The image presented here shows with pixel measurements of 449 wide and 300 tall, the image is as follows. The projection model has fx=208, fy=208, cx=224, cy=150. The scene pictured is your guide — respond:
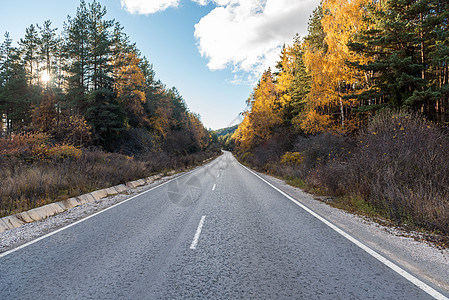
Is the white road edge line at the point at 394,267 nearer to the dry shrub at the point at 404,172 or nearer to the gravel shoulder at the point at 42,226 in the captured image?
the dry shrub at the point at 404,172

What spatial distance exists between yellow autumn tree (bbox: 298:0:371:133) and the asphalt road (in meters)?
13.5

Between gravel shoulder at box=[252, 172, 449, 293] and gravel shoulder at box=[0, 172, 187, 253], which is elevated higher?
gravel shoulder at box=[0, 172, 187, 253]

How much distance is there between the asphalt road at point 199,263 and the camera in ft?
9.23

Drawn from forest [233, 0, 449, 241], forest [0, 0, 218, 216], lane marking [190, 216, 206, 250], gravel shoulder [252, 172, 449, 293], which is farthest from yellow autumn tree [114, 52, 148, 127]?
gravel shoulder [252, 172, 449, 293]

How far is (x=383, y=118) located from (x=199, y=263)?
9192 millimetres

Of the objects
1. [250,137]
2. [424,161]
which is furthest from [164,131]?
[424,161]

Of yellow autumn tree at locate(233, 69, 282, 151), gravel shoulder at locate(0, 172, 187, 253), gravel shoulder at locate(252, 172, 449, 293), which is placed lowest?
gravel shoulder at locate(252, 172, 449, 293)

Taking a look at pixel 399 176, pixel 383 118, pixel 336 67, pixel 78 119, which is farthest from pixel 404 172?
pixel 78 119

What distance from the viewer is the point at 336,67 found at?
1580 centimetres

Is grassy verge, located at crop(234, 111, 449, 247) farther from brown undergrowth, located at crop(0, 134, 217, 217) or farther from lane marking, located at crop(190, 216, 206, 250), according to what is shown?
brown undergrowth, located at crop(0, 134, 217, 217)

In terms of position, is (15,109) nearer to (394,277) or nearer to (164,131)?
(164,131)

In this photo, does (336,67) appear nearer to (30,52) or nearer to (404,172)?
(404,172)

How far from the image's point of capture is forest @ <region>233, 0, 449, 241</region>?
20.6 feet

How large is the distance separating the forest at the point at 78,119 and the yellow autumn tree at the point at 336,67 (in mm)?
15318
